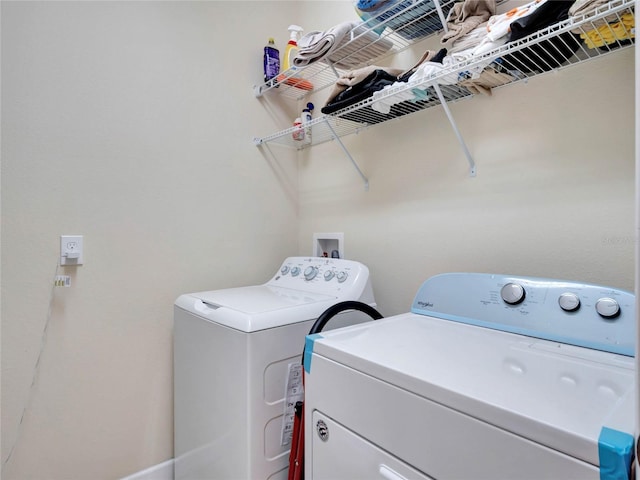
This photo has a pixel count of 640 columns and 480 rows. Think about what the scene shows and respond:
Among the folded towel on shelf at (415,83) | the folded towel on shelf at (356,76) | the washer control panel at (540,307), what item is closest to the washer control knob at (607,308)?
the washer control panel at (540,307)

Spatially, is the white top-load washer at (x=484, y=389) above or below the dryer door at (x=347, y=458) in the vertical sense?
above

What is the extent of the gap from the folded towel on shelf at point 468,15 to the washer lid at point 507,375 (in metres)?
0.98

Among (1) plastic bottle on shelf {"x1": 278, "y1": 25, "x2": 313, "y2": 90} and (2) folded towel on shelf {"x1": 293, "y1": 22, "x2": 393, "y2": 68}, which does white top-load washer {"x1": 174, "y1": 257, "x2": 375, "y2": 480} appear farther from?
(1) plastic bottle on shelf {"x1": 278, "y1": 25, "x2": 313, "y2": 90}

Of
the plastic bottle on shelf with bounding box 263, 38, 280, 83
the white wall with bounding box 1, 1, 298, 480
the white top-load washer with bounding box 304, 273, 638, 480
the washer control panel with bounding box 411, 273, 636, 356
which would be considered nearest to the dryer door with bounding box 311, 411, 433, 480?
the white top-load washer with bounding box 304, 273, 638, 480

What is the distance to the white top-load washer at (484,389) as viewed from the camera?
0.55 meters

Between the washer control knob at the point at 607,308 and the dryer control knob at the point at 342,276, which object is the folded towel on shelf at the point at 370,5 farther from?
the washer control knob at the point at 607,308

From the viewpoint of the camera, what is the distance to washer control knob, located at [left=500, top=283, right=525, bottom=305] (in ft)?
3.36

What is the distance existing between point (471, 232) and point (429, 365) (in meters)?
0.79

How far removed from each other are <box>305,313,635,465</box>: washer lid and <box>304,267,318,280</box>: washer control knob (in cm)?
64

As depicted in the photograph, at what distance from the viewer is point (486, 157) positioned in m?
1.35

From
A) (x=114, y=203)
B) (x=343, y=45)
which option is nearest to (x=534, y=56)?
(x=343, y=45)

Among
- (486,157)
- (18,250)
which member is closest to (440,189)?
(486,157)

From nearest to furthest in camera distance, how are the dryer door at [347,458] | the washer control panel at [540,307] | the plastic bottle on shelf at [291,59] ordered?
1. the dryer door at [347,458]
2. the washer control panel at [540,307]
3. the plastic bottle on shelf at [291,59]

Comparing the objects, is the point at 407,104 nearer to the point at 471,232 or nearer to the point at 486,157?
the point at 486,157
